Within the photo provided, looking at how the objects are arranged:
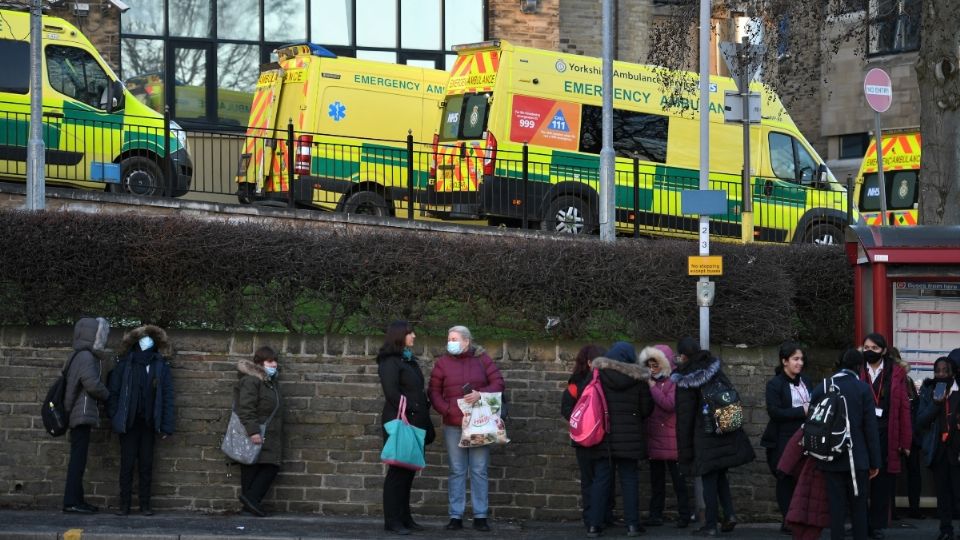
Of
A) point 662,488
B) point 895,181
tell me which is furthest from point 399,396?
point 895,181

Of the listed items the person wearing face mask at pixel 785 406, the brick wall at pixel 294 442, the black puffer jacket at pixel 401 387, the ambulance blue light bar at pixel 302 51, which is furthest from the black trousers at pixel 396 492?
the ambulance blue light bar at pixel 302 51

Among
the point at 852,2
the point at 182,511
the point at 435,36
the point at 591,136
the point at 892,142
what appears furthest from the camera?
the point at 435,36

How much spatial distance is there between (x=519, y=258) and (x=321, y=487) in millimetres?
2720

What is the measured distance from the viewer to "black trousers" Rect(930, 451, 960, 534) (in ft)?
40.3

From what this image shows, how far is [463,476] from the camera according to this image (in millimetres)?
12500

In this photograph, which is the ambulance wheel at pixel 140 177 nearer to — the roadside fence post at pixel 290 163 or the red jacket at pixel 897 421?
the roadside fence post at pixel 290 163

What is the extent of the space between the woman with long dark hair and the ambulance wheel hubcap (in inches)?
367

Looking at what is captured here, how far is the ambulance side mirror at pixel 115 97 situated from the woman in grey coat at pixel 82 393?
9886 mm

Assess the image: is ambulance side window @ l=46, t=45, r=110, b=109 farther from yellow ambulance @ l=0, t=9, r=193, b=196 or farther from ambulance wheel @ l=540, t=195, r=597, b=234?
ambulance wheel @ l=540, t=195, r=597, b=234

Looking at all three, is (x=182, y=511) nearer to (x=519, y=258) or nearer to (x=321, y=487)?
(x=321, y=487)

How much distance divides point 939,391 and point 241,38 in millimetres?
20414

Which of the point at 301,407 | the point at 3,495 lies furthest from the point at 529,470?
the point at 3,495

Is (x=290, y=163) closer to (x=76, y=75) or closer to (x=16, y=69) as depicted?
(x=76, y=75)

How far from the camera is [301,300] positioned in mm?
13562
